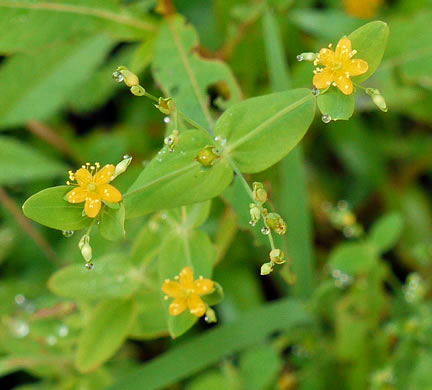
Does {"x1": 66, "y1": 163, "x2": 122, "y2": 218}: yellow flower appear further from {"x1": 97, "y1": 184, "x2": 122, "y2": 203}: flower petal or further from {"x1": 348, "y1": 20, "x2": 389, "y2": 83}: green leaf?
{"x1": 348, "y1": 20, "x2": 389, "y2": 83}: green leaf

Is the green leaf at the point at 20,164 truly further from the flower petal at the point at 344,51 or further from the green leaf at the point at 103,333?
the flower petal at the point at 344,51

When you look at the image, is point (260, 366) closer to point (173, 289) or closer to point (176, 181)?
point (173, 289)

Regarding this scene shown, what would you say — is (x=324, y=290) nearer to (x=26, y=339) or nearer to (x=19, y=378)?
(x=26, y=339)

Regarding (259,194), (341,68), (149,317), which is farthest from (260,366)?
(341,68)

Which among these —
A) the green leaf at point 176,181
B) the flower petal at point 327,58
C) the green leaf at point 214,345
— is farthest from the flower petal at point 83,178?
the green leaf at point 214,345

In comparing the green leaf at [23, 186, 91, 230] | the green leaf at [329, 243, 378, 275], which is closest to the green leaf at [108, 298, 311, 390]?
the green leaf at [329, 243, 378, 275]

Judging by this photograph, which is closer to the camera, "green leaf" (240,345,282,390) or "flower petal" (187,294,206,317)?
"flower petal" (187,294,206,317)

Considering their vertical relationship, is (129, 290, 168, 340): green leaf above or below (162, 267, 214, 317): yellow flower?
below

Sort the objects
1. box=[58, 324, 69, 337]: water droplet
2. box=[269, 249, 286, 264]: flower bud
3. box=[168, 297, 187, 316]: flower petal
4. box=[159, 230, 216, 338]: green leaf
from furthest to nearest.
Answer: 1. box=[58, 324, 69, 337]: water droplet
2. box=[159, 230, 216, 338]: green leaf
3. box=[168, 297, 187, 316]: flower petal
4. box=[269, 249, 286, 264]: flower bud

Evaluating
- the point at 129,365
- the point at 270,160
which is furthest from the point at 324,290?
the point at 129,365
